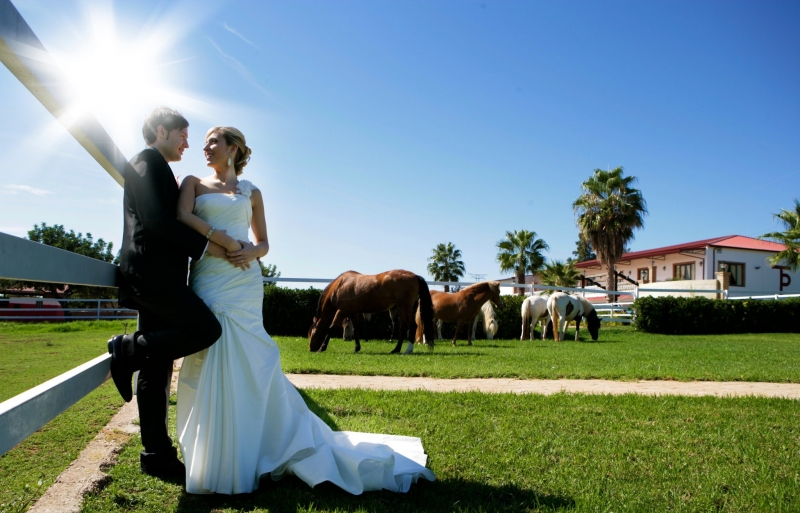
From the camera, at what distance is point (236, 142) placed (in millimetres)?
3285

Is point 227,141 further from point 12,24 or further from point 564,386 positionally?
point 564,386

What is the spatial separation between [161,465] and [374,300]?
29.2ft

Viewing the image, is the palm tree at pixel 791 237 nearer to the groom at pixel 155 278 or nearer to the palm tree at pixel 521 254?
the palm tree at pixel 521 254

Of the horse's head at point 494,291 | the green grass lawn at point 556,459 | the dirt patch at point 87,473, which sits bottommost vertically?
the dirt patch at point 87,473

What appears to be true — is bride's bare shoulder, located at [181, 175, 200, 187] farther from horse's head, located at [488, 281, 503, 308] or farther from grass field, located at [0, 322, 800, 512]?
horse's head, located at [488, 281, 503, 308]

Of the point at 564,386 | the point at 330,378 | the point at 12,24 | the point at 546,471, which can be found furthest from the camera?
the point at 330,378

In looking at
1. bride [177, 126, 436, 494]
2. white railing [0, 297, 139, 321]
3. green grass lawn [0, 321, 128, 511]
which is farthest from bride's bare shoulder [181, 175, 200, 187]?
green grass lawn [0, 321, 128, 511]

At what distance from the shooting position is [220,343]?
115 inches

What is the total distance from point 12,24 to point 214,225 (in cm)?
164

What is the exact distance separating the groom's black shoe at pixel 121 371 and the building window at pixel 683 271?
4523 centimetres

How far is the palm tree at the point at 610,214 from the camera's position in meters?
36.7

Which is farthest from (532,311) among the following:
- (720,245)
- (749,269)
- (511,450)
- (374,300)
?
(749,269)

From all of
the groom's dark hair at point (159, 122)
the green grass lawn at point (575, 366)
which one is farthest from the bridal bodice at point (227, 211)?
the green grass lawn at point (575, 366)

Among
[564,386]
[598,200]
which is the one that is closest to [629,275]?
[598,200]
